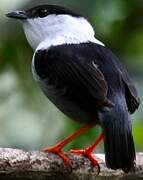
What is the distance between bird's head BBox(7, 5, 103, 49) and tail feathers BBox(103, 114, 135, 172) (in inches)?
43.5

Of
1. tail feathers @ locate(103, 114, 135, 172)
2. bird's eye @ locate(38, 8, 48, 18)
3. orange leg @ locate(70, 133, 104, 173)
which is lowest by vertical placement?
orange leg @ locate(70, 133, 104, 173)

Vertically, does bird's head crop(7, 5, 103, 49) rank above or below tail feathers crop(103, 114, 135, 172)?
above

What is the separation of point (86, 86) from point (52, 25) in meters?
1.16

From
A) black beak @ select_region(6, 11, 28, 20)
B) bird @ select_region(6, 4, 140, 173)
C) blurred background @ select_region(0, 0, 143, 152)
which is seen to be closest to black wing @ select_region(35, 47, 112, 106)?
bird @ select_region(6, 4, 140, 173)

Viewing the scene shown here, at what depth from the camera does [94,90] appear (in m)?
5.72

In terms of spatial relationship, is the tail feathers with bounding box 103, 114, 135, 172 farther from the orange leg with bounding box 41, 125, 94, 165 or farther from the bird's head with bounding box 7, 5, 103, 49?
the bird's head with bounding box 7, 5, 103, 49

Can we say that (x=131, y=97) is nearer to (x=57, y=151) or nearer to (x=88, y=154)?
(x=88, y=154)

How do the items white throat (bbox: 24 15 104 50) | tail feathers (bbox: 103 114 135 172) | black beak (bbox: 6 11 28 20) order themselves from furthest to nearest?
black beak (bbox: 6 11 28 20)
white throat (bbox: 24 15 104 50)
tail feathers (bbox: 103 114 135 172)

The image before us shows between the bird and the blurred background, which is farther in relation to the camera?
the blurred background

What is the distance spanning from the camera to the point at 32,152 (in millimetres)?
5773

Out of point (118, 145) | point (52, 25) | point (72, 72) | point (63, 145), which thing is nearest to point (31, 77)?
point (52, 25)

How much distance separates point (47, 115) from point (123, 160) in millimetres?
1436

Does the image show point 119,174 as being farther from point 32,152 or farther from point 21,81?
point 21,81

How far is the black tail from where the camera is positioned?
562cm
